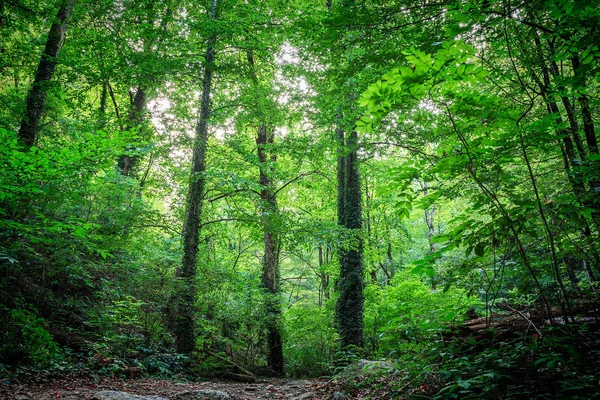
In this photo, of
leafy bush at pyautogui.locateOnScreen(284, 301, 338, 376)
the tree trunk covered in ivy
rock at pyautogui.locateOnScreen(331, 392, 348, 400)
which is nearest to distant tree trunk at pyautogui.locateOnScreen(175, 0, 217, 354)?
the tree trunk covered in ivy

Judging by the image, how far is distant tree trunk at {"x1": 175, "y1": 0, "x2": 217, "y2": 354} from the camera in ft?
30.2

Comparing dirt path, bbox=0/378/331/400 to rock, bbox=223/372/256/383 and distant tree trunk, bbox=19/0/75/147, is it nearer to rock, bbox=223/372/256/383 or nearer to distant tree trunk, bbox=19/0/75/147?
rock, bbox=223/372/256/383

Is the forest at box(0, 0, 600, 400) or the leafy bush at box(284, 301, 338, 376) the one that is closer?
the forest at box(0, 0, 600, 400)

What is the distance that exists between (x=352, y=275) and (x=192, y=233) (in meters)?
5.03

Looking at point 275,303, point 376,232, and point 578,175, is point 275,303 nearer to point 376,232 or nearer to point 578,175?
point 376,232

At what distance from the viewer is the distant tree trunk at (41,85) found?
307 inches

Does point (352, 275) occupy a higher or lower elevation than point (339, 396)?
higher

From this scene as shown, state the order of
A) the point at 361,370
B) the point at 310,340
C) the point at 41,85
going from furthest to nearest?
the point at 310,340, the point at 41,85, the point at 361,370

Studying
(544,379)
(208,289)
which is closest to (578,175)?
(544,379)

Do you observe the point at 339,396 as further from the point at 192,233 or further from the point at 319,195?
the point at 319,195

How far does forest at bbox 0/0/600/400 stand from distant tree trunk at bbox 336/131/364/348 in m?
0.07

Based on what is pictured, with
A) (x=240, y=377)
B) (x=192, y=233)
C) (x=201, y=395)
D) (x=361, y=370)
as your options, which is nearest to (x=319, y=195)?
(x=192, y=233)

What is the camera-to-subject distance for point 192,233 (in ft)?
32.4

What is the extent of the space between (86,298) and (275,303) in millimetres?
5863
